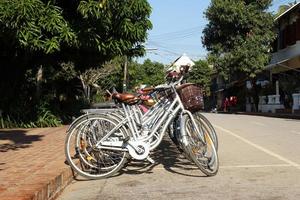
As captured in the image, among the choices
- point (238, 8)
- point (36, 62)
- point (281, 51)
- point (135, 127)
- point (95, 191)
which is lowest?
point (95, 191)

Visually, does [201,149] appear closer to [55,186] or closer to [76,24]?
[55,186]

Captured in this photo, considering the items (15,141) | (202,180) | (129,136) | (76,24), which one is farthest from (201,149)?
(76,24)

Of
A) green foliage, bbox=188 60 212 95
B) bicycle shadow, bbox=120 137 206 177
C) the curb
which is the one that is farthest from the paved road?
green foliage, bbox=188 60 212 95

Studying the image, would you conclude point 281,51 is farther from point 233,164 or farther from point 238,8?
point 233,164

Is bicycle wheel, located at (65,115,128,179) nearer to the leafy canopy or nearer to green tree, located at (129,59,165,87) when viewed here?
the leafy canopy

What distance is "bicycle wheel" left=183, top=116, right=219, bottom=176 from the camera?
8.60m

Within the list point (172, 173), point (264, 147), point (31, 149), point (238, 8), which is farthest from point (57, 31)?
point (238, 8)

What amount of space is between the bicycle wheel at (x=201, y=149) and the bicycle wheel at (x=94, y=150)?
3.12 feet

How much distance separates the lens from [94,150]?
879cm

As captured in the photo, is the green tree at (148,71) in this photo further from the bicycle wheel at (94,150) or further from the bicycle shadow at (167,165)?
the bicycle wheel at (94,150)

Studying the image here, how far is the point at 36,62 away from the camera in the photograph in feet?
63.4

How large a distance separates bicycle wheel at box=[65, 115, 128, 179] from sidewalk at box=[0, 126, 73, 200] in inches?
10.5

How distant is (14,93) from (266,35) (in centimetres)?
2907

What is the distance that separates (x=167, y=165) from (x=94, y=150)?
5.30 feet
